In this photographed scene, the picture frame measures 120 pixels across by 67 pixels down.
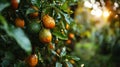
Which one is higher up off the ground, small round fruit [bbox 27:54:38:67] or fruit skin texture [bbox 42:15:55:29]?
fruit skin texture [bbox 42:15:55:29]

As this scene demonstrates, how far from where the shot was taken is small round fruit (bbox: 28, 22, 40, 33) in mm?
1826

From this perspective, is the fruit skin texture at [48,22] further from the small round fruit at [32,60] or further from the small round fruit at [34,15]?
the small round fruit at [32,60]

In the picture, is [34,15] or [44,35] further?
[34,15]

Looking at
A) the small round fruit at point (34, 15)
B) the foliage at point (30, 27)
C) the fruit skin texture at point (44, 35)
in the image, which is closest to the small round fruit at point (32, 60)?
the foliage at point (30, 27)

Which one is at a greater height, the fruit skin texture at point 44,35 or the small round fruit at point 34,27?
the small round fruit at point 34,27

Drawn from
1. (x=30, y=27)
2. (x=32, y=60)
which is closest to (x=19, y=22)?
(x=30, y=27)

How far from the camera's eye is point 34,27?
1.83 m

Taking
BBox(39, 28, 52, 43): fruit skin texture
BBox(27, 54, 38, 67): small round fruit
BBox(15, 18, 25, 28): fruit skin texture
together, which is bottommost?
BBox(27, 54, 38, 67): small round fruit

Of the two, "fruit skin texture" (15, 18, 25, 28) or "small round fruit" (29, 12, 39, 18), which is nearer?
"fruit skin texture" (15, 18, 25, 28)

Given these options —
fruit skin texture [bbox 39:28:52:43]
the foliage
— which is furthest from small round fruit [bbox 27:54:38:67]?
fruit skin texture [bbox 39:28:52:43]

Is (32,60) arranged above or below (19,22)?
below

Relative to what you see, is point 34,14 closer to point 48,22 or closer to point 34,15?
point 34,15

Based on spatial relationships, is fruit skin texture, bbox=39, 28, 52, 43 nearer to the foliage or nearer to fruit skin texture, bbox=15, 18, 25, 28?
the foliage

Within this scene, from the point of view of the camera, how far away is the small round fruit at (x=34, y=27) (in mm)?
1826
